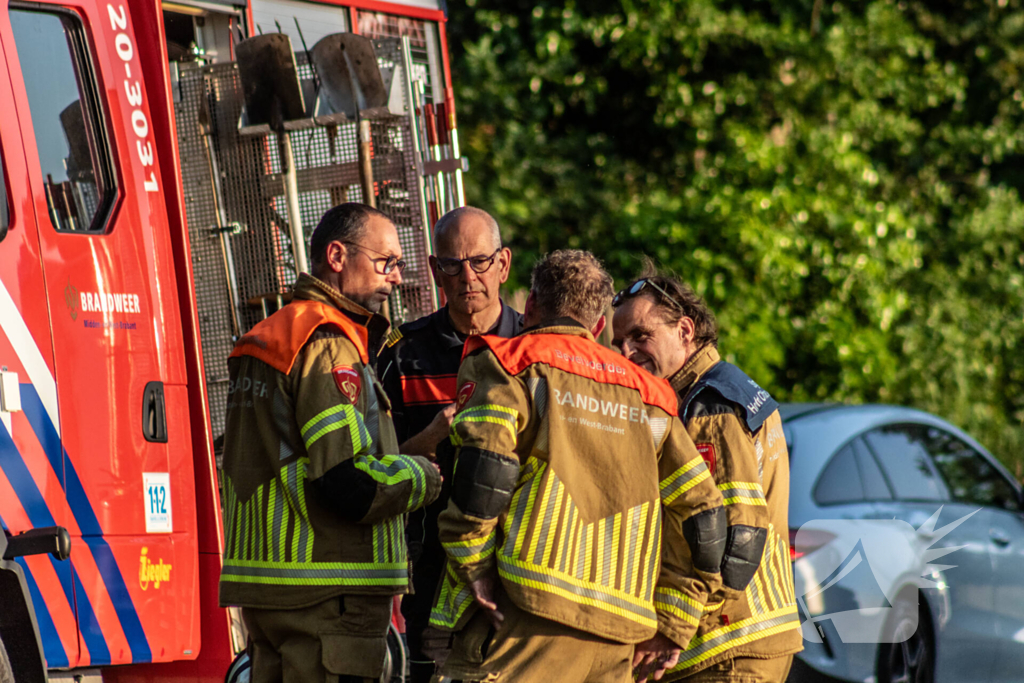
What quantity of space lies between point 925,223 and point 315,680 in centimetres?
982

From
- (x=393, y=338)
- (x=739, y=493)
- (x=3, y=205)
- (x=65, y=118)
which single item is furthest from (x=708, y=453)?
(x=65, y=118)

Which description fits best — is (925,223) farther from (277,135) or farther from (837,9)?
(277,135)

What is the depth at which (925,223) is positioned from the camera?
37.7 feet

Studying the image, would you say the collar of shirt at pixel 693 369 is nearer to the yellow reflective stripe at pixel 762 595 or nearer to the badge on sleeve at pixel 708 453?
the badge on sleeve at pixel 708 453

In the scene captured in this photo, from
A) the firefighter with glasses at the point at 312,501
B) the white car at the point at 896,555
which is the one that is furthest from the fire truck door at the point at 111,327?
the white car at the point at 896,555

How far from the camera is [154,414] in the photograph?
4.01 meters

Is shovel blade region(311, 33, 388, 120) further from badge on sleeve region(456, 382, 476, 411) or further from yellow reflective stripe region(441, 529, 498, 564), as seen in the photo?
yellow reflective stripe region(441, 529, 498, 564)

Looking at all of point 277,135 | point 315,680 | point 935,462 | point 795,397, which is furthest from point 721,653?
point 795,397

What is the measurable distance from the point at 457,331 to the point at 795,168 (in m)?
7.53

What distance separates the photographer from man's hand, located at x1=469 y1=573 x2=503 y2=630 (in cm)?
278

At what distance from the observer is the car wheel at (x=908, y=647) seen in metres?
5.72

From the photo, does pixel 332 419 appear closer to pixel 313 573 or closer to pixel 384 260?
pixel 313 573

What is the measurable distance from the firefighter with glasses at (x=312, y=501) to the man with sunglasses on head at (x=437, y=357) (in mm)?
662

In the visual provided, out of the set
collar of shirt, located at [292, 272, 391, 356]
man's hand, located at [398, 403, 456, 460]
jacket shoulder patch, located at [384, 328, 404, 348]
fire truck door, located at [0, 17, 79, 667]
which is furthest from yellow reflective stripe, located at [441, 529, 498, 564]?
fire truck door, located at [0, 17, 79, 667]
